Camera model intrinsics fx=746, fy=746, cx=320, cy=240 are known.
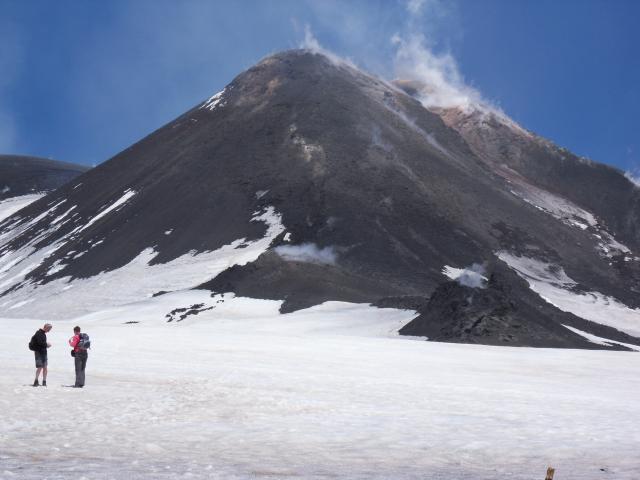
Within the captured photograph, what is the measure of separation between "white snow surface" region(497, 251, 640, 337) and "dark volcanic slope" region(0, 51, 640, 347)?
2.21m

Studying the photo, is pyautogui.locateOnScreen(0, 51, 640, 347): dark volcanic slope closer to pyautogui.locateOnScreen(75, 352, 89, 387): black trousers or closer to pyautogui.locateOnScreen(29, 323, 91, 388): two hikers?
pyautogui.locateOnScreen(29, 323, 91, 388): two hikers

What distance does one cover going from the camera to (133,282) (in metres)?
79.2

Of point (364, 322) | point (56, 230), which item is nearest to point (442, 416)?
point (364, 322)

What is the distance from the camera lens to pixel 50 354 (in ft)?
94.2

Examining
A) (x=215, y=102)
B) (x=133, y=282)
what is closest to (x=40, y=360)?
(x=133, y=282)

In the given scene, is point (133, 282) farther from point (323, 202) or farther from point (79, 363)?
point (79, 363)

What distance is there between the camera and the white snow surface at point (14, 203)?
17188 cm

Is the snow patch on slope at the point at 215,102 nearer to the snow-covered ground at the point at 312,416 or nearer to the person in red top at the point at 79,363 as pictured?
the snow-covered ground at the point at 312,416

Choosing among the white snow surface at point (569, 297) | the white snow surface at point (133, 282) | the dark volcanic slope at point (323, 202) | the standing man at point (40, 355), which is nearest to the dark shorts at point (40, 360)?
the standing man at point (40, 355)

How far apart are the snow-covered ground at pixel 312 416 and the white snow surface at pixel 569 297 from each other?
54218mm

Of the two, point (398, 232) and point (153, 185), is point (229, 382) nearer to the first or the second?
point (398, 232)

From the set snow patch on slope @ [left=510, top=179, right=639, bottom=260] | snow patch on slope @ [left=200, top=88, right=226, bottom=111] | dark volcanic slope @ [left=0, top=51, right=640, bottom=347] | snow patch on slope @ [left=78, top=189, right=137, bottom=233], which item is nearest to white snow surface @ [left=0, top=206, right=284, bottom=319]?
dark volcanic slope @ [left=0, top=51, right=640, bottom=347]

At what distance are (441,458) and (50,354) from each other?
2146 centimetres

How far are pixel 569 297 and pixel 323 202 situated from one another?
105ft
